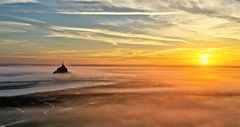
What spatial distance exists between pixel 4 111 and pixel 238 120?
2629cm

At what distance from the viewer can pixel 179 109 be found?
42.1m

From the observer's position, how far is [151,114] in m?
38.0

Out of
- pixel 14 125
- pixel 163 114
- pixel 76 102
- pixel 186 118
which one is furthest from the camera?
pixel 76 102

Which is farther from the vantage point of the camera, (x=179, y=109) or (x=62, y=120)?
(x=179, y=109)

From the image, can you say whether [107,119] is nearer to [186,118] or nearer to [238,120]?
[186,118]

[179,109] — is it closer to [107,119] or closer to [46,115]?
[107,119]

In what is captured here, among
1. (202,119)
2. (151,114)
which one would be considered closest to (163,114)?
(151,114)

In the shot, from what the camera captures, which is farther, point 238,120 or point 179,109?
point 179,109

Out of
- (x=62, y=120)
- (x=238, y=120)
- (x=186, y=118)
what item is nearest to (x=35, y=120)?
(x=62, y=120)

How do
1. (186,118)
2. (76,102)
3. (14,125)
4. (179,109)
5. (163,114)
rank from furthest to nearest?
(76,102) < (179,109) < (163,114) < (186,118) < (14,125)

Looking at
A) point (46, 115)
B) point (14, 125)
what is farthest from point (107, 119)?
point (14, 125)

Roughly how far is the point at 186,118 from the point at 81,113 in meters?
12.0

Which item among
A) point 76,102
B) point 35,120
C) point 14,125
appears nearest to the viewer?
point 14,125

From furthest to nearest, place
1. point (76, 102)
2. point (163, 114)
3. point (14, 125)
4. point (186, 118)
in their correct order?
point (76, 102), point (163, 114), point (186, 118), point (14, 125)
